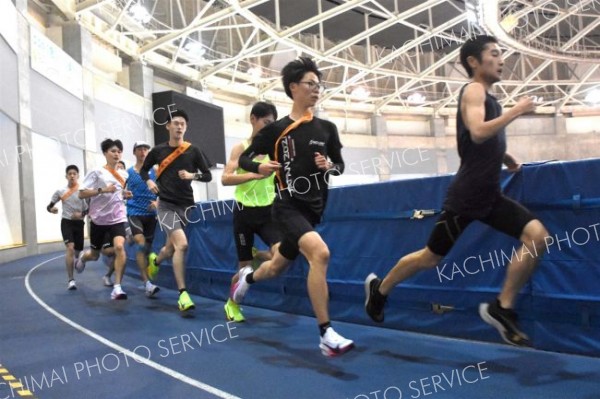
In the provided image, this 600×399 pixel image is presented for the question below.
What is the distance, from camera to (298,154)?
3572 mm

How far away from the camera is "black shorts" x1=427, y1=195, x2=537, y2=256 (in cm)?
293

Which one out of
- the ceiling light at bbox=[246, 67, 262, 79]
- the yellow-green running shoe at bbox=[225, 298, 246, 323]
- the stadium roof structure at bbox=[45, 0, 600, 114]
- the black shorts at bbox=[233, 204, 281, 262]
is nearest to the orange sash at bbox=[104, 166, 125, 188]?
the black shorts at bbox=[233, 204, 281, 262]

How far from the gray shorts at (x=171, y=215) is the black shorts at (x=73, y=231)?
2.70m

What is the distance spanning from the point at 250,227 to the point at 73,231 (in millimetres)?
3785

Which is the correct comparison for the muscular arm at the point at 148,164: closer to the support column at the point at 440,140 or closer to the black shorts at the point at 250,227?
the black shorts at the point at 250,227

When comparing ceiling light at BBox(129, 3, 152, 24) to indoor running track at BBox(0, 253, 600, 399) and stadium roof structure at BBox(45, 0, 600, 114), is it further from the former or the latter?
indoor running track at BBox(0, 253, 600, 399)

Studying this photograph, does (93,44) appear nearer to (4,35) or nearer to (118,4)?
(118,4)

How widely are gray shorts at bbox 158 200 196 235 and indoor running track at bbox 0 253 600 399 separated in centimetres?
90

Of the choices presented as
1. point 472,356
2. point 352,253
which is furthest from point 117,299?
point 472,356

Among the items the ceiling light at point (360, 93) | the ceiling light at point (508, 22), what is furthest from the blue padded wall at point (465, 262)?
the ceiling light at point (360, 93)

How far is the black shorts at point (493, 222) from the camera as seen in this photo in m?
2.93

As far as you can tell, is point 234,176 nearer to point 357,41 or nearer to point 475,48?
point 475,48

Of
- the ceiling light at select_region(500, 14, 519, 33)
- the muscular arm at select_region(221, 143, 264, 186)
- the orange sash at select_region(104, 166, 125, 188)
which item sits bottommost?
the muscular arm at select_region(221, 143, 264, 186)

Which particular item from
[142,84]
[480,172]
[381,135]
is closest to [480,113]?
[480,172]
